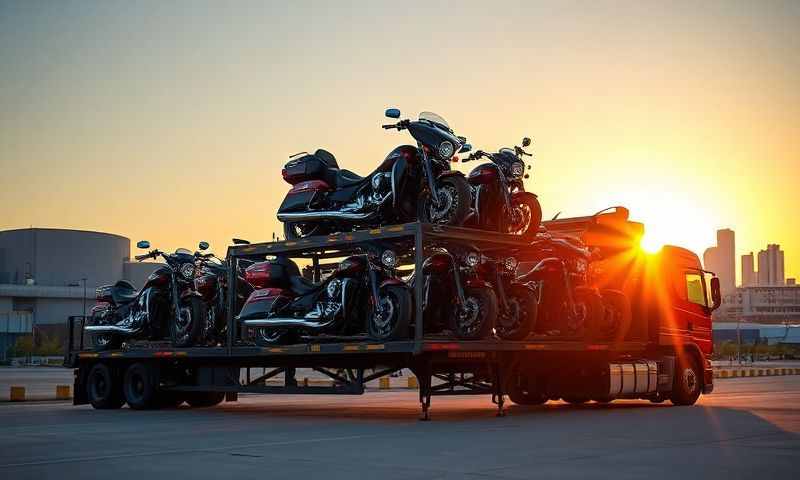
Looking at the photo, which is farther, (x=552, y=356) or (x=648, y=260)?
(x=648, y=260)

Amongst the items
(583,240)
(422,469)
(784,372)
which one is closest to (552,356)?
(583,240)

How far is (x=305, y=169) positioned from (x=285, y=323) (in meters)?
2.91

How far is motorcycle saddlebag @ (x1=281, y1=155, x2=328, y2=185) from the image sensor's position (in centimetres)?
1836

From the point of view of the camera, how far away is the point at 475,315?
1585 centimetres

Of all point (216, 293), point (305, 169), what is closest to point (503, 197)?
point (305, 169)

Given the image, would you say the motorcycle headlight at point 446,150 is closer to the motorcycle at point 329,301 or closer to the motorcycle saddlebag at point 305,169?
the motorcycle at point 329,301

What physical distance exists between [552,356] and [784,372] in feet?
135

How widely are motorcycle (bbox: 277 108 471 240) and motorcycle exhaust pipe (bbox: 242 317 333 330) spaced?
1.73 metres

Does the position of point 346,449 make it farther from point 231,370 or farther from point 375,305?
point 231,370

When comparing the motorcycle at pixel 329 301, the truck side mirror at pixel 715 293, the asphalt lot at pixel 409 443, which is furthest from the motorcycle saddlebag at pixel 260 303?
the truck side mirror at pixel 715 293

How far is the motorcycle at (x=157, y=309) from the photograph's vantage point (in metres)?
20.0

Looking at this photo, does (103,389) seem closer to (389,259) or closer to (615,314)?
(389,259)

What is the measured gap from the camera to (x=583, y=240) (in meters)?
20.5

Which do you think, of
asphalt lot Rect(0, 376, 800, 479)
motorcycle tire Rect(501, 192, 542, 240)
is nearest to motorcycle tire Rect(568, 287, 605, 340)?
asphalt lot Rect(0, 376, 800, 479)
